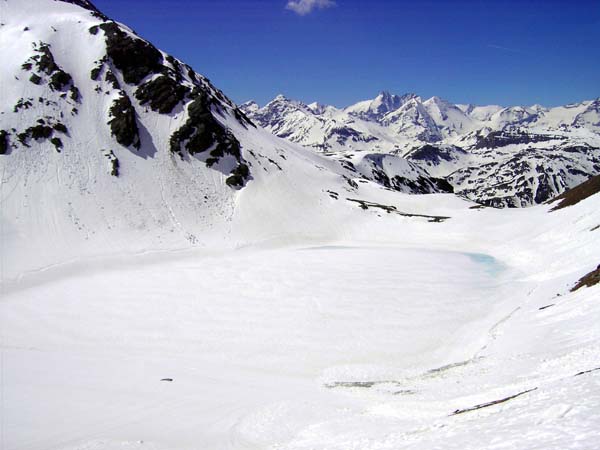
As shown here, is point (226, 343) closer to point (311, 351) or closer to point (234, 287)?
point (311, 351)

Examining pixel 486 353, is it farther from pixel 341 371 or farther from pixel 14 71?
pixel 14 71

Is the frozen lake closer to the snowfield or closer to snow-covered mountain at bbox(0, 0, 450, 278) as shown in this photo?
the snowfield

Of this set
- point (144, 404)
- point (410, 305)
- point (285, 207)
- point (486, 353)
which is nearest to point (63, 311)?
point (144, 404)

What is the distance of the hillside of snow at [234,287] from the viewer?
55.8 ft

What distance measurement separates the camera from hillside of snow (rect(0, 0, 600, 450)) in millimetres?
17016

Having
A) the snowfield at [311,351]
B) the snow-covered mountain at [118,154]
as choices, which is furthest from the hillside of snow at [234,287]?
the snow-covered mountain at [118,154]

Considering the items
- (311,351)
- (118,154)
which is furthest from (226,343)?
(118,154)

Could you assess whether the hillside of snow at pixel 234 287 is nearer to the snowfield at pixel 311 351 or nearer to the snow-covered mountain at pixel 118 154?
the snowfield at pixel 311 351

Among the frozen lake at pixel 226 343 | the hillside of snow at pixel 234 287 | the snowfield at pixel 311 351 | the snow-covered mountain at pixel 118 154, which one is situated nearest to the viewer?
the snowfield at pixel 311 351

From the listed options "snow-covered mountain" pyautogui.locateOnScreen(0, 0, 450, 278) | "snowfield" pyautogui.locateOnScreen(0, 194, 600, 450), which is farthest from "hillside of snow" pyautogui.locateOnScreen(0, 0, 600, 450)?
"snow-covered mountain" pyautogui.locateOnScreen(0, 0, 450, 278)

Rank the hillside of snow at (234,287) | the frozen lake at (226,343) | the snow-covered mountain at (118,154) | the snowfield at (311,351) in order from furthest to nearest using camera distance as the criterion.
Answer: the snow-covered mountain at (118,154) → the frozen lake at (226,343) → the hillside of snow at (234,287) → the snowfield at (311,351)

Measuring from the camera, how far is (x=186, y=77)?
3826 inches

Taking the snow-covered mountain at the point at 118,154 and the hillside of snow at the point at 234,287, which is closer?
the hillside of snow at the point at 234,287

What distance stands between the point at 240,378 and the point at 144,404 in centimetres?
563
